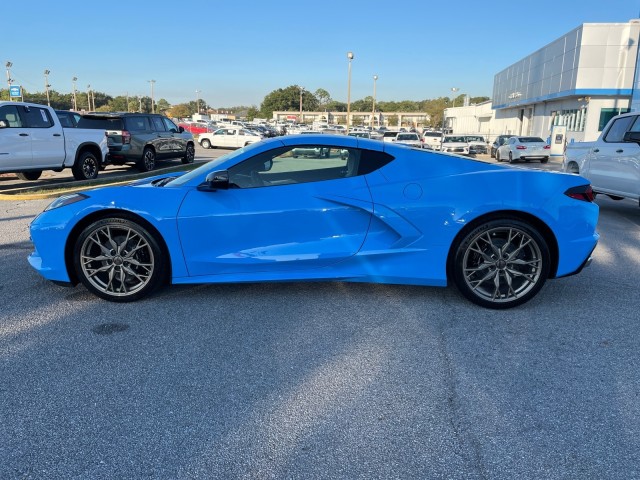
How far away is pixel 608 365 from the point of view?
3318mm

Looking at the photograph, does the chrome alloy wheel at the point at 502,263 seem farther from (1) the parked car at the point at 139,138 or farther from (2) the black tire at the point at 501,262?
(1) the parked car at the point at 139,138

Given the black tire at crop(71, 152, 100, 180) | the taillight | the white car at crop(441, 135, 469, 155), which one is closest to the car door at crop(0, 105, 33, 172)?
the black tire at crop(71, 152, 100, 180)

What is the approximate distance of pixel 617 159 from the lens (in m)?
8.34

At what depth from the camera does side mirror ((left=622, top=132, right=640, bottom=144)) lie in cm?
794

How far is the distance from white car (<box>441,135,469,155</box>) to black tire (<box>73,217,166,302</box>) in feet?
90.2

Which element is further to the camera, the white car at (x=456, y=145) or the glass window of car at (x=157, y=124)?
the white car at (x=456, y=145)

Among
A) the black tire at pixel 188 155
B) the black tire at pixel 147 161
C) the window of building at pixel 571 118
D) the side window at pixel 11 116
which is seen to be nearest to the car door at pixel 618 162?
the side window at pixel 11 116

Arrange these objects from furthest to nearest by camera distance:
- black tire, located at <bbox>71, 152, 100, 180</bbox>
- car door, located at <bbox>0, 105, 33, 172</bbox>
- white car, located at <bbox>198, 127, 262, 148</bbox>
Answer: white car, located at <bbox>198, 127, 262, 148</bbox> < black tire, located at <bbox>71, 152, 100, 180</bbox> < car door, located at <bbox>0, 105, 33, 172</bbox>

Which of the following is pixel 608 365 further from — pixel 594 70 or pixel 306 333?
pixel 594 70

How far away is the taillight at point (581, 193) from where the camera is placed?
4.23 meters

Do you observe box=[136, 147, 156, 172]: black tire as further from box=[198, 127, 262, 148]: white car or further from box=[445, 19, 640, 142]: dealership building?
box=[445, 19, 640, 142]: dealership building

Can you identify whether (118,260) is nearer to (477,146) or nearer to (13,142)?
(13,142)

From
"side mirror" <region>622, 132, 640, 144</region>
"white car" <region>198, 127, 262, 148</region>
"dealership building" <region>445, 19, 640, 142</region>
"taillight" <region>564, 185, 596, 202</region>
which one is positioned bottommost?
"white car" <region>198, 127, 262, 148</region>

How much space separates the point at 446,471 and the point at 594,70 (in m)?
36.5
